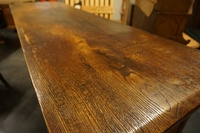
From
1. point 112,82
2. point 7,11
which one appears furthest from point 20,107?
point 7,11

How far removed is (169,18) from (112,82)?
55.6 inches

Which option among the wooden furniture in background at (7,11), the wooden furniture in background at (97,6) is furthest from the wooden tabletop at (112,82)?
the wooden furniture in background at (97,6)

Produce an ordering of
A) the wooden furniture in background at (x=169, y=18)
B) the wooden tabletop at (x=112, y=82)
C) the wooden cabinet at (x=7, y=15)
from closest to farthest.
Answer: the wooden tabletop at (x=112, y=82) → the wooden furniture in background at (x=169, y=18) → the wooden cabinet at (x=7, y=15)

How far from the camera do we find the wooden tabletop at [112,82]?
349 millimetres

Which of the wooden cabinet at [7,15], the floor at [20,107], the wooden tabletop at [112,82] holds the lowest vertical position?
the floor at [20,107]

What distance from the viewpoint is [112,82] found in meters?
0.47

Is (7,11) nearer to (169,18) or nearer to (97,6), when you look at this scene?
(97,6)

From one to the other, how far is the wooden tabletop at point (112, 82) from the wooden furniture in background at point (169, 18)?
0.83 meters

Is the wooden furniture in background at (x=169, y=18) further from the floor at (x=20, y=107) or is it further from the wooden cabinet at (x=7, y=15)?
the wooden cabinet at (x=7, y=15)

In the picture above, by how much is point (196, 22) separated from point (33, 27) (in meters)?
2.78

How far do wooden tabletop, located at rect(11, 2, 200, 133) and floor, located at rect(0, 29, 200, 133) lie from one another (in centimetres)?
84

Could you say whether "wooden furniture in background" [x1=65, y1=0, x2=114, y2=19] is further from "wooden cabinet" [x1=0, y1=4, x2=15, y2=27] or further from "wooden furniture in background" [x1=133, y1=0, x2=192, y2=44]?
"wooden furniture in background" [x1=133, y1=0, x2=192, y2=44]

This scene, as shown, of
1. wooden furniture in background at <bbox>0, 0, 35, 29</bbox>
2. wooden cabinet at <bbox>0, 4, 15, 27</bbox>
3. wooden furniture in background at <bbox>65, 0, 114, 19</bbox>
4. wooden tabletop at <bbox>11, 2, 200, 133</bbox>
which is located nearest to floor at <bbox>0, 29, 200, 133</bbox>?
wooden tabletop at <bbox>11, 2, 200, 133</bbox>

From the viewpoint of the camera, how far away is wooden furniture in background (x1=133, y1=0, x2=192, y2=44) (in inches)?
57.0
